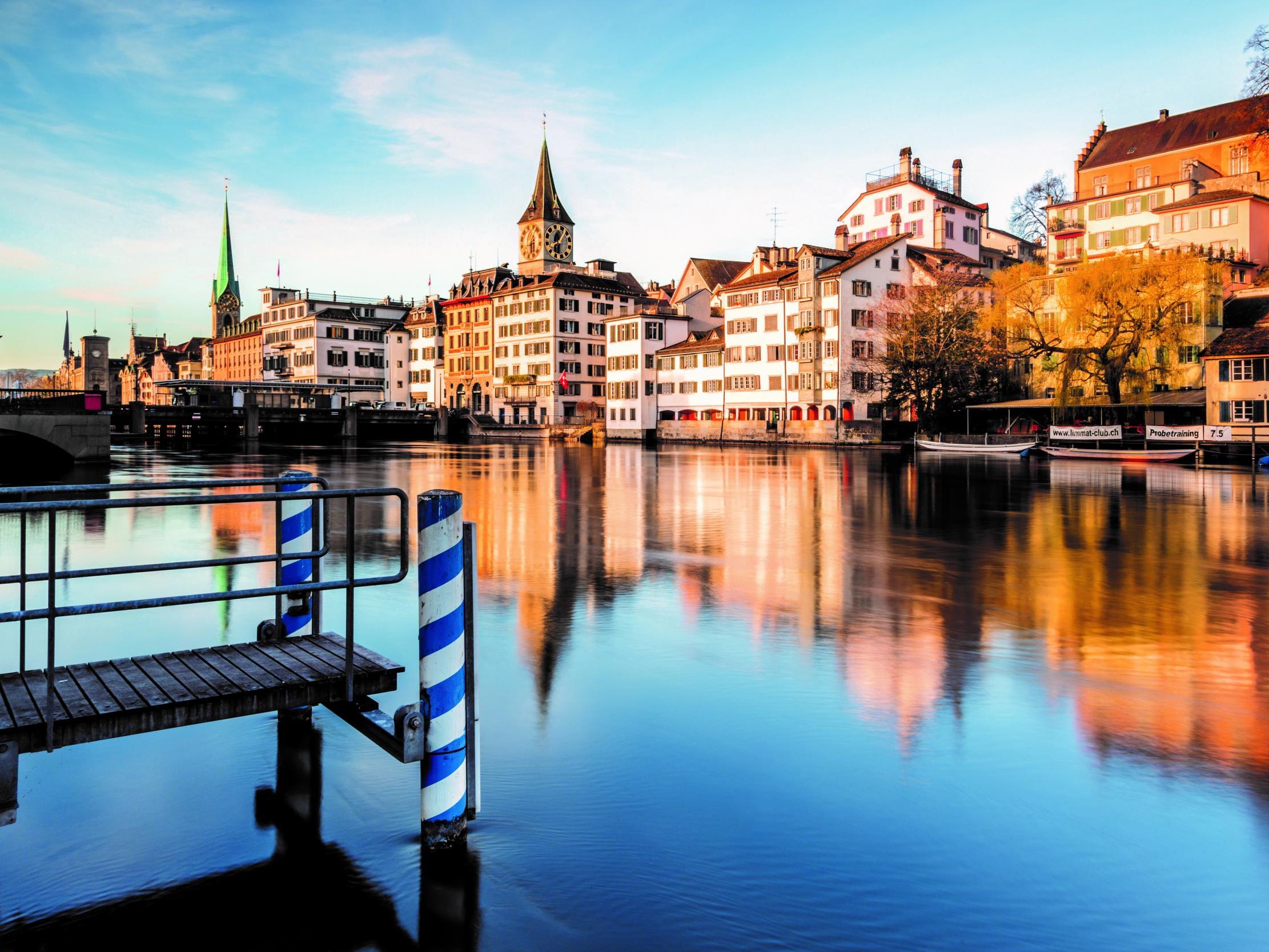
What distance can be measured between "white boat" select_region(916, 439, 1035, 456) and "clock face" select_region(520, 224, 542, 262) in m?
86.6

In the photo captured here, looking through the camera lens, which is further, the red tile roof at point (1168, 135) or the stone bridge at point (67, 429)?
the red tile roof at point (1168, 135)

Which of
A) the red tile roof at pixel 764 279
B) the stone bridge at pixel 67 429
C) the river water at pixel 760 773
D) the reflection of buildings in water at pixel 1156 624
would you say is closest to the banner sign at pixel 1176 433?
the reflection of buildings in water at pixel 1156 624

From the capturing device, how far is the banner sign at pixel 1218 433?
5262cm

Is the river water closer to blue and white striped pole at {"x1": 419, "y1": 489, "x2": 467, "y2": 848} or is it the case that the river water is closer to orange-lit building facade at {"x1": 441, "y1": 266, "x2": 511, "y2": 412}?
blue and white striped pole at {"x1": 419, "y1": 489, "x2": 467, "y2": 848}

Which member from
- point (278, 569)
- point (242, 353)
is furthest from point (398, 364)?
point (278, 569)

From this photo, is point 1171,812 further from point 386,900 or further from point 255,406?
point 255,406

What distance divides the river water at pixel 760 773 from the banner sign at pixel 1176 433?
42572 millimetres

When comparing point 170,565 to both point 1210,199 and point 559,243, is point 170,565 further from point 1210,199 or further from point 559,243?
point 559,243

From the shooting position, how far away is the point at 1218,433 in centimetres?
5306

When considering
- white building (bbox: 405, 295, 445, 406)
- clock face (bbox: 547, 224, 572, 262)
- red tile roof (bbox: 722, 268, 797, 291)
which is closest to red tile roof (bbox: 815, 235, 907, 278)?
red tile roof (bbox: 722, 268, 797, 291)

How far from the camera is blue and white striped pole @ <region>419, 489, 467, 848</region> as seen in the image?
540 cm

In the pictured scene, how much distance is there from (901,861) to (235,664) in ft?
12.3

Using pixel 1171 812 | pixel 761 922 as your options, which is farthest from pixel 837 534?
pixel 761 922

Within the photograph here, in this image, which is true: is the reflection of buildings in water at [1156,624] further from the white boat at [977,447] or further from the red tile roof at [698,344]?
the red tile roof at [698,344]
